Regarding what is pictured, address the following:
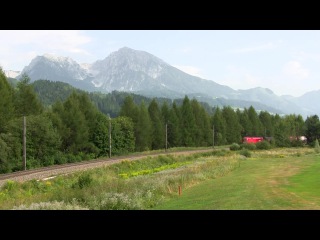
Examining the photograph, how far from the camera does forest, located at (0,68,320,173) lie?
50125 mm

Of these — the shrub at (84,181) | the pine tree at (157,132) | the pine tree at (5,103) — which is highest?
the pine tree at (5,103)

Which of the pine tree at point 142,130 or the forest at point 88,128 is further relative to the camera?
the pine tree at point 142,130

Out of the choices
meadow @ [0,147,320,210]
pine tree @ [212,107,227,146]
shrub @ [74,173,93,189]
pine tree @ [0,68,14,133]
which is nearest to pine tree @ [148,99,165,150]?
pine tree @ [212,107,227,146]

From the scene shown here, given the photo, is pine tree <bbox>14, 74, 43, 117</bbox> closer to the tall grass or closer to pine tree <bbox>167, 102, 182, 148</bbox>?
the tall grass

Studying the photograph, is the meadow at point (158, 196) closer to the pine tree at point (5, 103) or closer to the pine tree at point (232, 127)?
the pine tree at point (5, 103)

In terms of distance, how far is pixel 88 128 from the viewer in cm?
6631

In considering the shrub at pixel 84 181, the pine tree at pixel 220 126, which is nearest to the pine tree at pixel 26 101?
the shrub at pixel 84 181

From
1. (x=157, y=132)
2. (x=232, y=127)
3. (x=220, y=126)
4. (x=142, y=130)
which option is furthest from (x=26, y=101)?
(x=232, y=127)

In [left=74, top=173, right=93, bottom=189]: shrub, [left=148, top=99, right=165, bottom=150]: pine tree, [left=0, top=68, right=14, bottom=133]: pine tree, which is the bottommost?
[left=74, top=173, right=93, bottom=189]: shrub

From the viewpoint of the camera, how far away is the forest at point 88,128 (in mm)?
50125

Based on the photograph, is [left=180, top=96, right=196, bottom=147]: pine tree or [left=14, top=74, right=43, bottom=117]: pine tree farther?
[left=180, top=96, right=196, bottom=147]: pine tree
